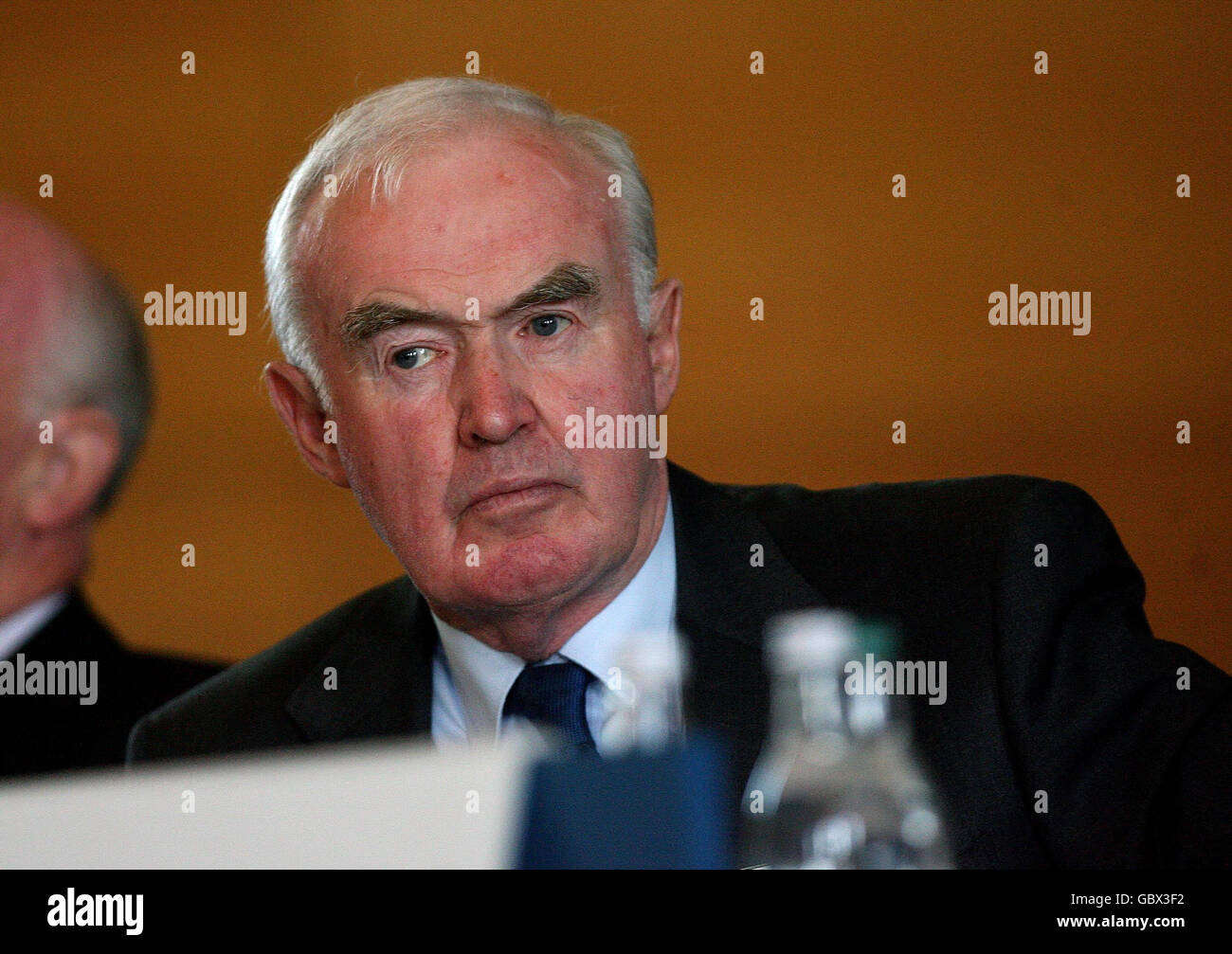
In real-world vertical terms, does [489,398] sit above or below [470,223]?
below

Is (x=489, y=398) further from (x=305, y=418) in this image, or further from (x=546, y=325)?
(x=305, y=418)

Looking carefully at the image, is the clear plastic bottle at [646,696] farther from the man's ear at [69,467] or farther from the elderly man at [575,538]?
the man's ear at [69,467]

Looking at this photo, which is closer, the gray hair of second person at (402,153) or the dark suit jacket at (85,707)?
the gray hair of second person at (402,153)

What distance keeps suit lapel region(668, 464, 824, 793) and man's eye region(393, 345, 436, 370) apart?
34 centimetres

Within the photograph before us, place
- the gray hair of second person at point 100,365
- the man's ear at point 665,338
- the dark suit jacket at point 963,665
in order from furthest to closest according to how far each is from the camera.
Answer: the gray hair of second person at point 100,365 < the man's ear at point 665,338 < the dark suit jacket at point 963,665

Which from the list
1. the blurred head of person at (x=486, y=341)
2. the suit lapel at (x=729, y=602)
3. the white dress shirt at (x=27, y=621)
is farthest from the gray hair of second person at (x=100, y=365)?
the suit lapel at (x=729, y=602)

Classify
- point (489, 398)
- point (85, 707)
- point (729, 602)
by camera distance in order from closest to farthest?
point (489, 398) < point (729, 602) < point (85, 707)

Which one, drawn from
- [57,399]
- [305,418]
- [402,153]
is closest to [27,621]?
[57,399]

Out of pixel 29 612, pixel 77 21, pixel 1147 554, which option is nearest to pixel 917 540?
pixel 1147 554

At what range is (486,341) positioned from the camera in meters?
1.61

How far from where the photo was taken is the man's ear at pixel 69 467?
73.6 inches

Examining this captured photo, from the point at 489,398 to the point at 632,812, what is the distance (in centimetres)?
50

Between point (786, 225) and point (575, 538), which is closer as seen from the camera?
point (575, 538)
